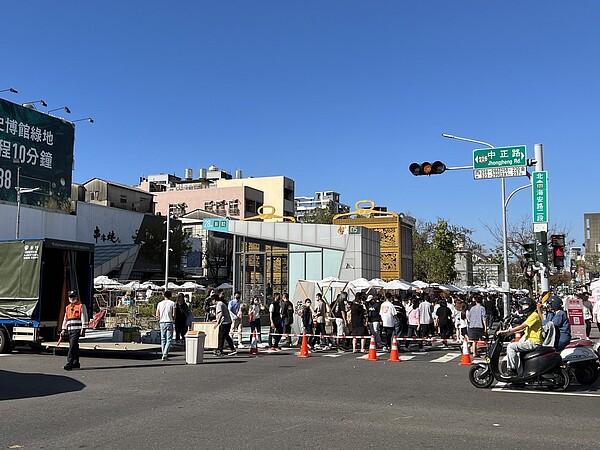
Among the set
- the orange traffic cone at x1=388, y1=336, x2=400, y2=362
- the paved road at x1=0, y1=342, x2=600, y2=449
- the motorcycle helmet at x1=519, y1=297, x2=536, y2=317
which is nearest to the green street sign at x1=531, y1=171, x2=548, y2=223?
the orange traffic cone at x1=388, y1=336, x2=400, y2=362

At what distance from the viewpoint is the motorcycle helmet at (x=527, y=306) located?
40.3 ft

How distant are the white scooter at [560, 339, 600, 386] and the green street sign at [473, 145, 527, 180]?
8.99 metres

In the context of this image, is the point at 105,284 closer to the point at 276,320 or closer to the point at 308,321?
the point at 276,320

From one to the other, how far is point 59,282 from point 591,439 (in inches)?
626

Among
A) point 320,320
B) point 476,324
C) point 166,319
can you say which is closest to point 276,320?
point 320,320

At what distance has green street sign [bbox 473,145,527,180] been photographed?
2005 centimetres

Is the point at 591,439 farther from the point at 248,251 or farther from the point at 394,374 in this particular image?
the point at 248,251

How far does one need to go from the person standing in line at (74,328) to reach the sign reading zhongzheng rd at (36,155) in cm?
4335

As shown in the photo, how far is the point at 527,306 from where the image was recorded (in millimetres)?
12555

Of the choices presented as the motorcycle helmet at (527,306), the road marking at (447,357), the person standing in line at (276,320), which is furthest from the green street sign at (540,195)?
the person standing in line at (276,320)

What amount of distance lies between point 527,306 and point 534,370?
5.78ft

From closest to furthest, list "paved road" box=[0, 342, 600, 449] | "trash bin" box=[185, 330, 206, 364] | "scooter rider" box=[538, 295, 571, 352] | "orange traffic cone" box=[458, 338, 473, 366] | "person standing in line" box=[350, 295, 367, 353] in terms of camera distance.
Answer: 1. "paved road" box=[0, 342, 600, 449]
2. "scooter rider" box=[538, 295, 571, 352]
3. "trash bin" box=[185, 330, 206, 364]
4. "orange traffic cone" box=[458, 338, 473, 366]
5. "person standing in line" box=[350, 295, 367, 353]

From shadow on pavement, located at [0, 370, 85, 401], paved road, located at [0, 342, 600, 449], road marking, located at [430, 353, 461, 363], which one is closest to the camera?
paved road, located at [0, 342, 600, 449]

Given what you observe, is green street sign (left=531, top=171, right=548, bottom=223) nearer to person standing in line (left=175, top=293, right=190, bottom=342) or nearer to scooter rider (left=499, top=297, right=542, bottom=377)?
scooter rider (left=499, top=297, right=542, bottom=377)
